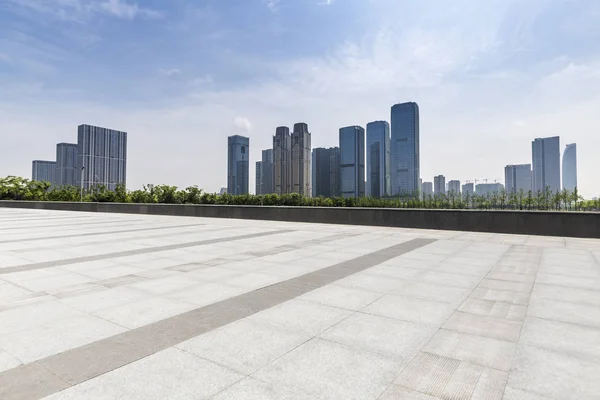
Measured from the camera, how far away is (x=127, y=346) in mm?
3562

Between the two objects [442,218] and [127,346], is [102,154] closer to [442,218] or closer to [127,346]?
[442,218]

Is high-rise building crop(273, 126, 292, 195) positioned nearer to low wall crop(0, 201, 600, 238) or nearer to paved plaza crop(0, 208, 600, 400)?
low wall crop(0, 201, 600, 238)

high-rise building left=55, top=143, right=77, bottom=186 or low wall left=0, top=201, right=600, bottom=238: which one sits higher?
high-rise building left=55, top=143, right=77, bottom=186

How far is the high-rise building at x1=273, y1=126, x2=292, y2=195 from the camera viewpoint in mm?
162125

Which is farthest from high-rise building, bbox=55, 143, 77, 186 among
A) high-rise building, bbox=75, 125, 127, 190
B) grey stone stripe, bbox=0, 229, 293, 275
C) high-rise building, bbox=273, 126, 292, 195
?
grey stone stripe, bbox=0, 229, 293, 275

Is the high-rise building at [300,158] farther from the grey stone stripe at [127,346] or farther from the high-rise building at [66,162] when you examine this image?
the grey stone stripe at [127,346]

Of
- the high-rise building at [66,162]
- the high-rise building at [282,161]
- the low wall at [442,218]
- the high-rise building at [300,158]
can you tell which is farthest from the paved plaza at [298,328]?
the high-rise building at [66,162]

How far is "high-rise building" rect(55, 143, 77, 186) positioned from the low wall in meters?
195

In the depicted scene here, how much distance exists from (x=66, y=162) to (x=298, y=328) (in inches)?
8706

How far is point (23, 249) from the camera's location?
9.75 meters

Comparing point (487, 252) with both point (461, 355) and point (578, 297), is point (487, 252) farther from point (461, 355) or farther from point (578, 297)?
point (461, 355)

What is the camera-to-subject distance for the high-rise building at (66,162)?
591ft

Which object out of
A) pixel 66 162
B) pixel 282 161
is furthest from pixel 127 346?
pixel 66 162

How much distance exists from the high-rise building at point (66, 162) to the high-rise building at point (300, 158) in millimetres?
116568
